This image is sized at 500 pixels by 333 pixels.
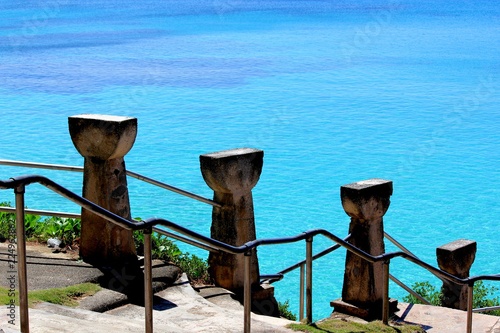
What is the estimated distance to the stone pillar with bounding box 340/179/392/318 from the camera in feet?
29.5

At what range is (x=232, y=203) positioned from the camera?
8.73 metres

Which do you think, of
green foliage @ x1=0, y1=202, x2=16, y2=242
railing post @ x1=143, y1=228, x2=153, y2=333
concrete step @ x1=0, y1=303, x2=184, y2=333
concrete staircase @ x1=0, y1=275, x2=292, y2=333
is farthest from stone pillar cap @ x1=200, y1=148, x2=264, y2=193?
railing post @ x1=143, y1=228, x2=153, y2=333

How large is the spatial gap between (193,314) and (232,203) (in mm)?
1643

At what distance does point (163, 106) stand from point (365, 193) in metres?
23.0

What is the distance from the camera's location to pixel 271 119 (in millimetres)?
29516

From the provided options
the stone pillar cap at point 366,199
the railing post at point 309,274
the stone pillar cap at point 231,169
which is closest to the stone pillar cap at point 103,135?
the stone pillar cap at point 231,169

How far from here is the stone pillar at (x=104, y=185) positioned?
7.97 m

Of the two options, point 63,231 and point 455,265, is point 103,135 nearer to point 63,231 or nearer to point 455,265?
point 63,231

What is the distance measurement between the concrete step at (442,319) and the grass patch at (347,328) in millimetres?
1749

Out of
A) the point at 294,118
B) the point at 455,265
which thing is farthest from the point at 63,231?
the point at 294,118

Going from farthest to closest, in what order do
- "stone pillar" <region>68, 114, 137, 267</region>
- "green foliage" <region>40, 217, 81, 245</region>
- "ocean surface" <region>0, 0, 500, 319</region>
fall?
"ocean surface" <region>0, 0, 500, 319</region> → "green foliage" <region>40, 217, 81, 245</region> → "stone pillar" <region>68, 114, 137, 267</region>

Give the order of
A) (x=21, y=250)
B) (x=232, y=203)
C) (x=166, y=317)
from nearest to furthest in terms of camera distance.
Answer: (x=21, y=250) → (x=166, y=317) → (x=232, y=203)

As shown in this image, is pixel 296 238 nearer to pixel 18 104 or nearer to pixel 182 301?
pixel 182 301

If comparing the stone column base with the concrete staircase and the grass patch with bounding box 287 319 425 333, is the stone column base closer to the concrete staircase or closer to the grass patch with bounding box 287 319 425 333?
the concrete staircase
